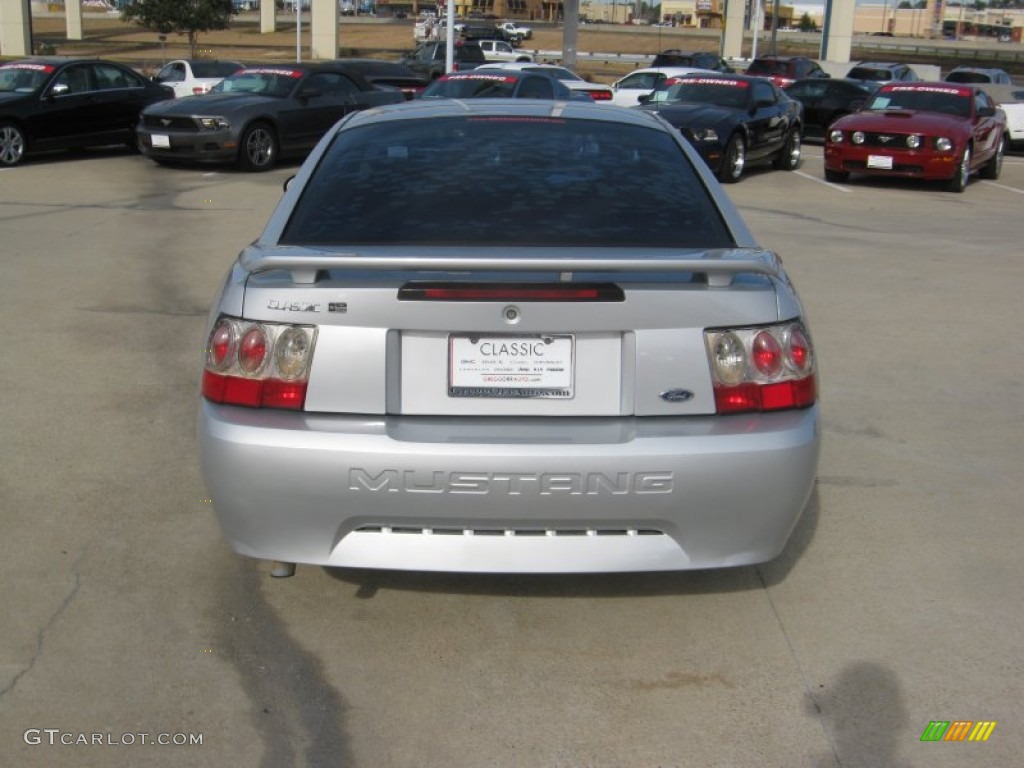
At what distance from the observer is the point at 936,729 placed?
3412 millimetres

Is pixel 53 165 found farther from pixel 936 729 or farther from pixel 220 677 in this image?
pixel 936 729

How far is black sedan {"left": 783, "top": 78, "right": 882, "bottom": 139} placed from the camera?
2572cm

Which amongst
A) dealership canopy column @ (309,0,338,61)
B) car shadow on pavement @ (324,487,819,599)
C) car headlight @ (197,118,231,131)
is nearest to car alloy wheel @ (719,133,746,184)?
car headlight @ (197,118,231,131)

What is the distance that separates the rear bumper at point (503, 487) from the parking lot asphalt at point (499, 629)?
1.21 ft

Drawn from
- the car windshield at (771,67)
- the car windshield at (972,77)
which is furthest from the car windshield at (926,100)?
the car windshield at (771,67)

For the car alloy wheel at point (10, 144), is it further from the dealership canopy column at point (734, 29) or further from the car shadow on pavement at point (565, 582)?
the dealership canopy column at point (734, 29)

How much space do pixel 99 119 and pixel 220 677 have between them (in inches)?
632

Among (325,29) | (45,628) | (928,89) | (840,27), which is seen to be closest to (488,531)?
(45,628)

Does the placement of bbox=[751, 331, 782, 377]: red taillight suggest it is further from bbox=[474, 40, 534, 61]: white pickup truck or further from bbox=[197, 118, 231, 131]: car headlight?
bbox=[474, 40, 534, 61]: white pickup truck

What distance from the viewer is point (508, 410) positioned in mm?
3580

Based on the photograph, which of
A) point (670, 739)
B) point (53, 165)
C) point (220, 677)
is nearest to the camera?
point (670, 739)

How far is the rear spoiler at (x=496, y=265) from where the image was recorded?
136 inches

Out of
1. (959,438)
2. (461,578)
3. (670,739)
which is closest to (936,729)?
(670,739)

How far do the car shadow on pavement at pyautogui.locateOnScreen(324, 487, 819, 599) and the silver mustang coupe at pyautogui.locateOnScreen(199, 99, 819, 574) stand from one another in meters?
0.56
